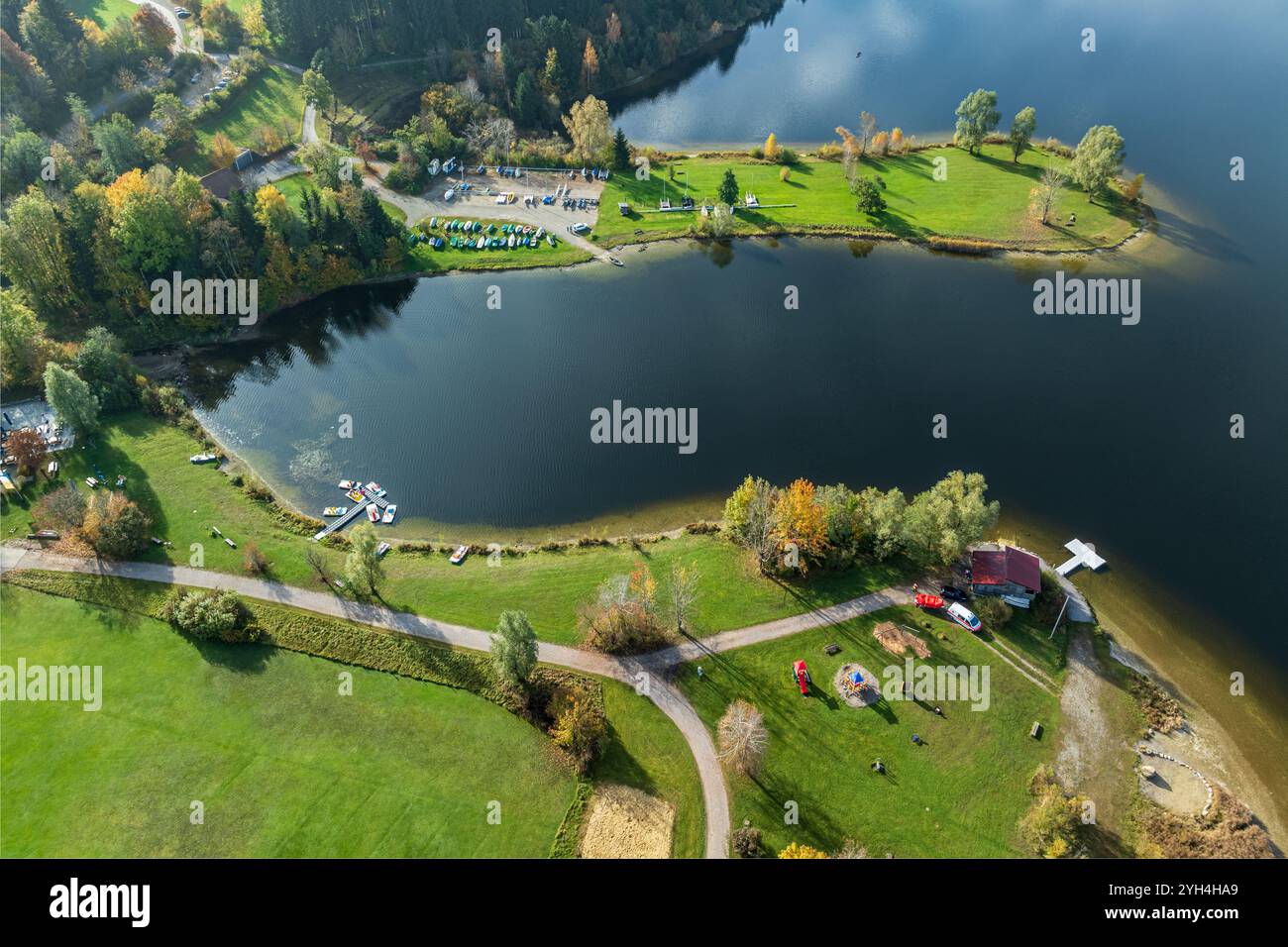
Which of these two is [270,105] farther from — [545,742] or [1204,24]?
[1204,24]

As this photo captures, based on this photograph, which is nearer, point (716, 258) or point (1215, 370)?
point (1215, 370)

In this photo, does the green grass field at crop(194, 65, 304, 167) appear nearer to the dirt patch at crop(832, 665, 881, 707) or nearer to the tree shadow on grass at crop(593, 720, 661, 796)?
the tree shadow on grass at crop(593, 720, 661, 796)

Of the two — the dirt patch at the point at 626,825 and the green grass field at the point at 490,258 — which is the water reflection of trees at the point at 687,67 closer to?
the green grass field at the point at 490,258

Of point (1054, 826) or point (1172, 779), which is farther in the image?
point (1172, 779)

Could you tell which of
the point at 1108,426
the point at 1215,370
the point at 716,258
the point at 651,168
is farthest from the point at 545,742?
the point at 651,168

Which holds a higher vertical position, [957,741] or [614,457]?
[614,457]

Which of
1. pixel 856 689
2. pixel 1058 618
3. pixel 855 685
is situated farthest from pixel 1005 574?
pixel 856 689

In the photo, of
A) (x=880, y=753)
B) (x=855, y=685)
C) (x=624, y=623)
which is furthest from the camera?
(x=624, y=623)

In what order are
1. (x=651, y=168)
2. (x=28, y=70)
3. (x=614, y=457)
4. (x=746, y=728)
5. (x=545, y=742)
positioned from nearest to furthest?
(x=746, y=728) → (x=545, y=742) → (x=614, y=457) → (x=28, y=70) → (x=651, y=168)

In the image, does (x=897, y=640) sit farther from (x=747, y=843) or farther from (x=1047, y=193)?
(x=1047, y=193)
